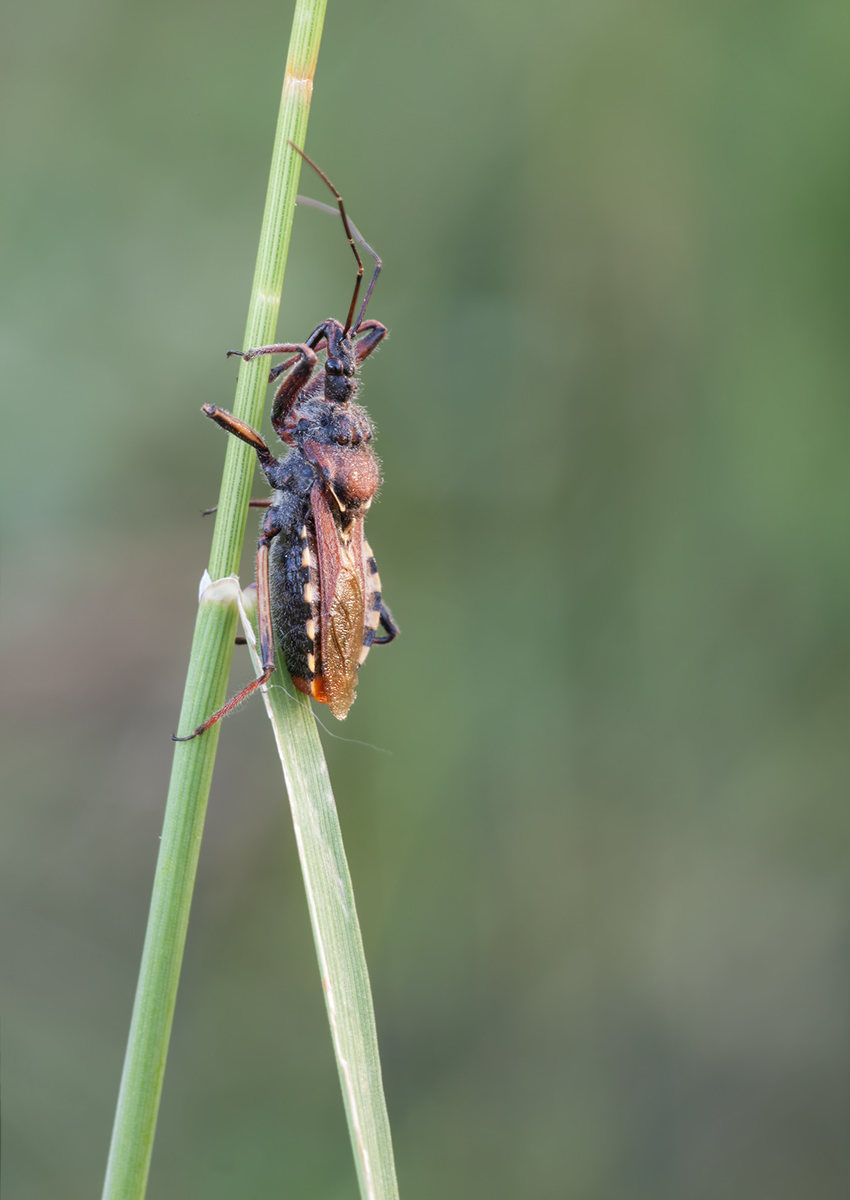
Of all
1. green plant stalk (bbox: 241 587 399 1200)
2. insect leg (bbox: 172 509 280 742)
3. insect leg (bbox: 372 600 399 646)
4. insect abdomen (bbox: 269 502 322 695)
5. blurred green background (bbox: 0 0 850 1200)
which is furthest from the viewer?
blurred green background (bbox: 0 0 850 1200)

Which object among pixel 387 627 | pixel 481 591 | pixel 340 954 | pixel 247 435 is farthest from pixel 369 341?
pixel 340 954

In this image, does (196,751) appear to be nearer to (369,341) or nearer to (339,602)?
(339,602)

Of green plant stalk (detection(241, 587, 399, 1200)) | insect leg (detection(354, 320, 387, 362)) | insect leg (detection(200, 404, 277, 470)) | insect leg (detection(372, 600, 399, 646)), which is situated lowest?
green plant stalk (detection(241, 587, 399, 1200))

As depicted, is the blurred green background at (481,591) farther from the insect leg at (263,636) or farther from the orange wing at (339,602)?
the insect leg at (263,636)

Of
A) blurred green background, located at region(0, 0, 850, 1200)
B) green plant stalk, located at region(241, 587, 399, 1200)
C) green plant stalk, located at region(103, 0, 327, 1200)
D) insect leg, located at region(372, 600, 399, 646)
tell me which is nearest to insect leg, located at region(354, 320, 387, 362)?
blurred green background, located at region(0, 0, 850, 1200)

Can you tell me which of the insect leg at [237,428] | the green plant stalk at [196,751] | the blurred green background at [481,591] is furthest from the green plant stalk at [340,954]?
the blurred green background at [481,591]

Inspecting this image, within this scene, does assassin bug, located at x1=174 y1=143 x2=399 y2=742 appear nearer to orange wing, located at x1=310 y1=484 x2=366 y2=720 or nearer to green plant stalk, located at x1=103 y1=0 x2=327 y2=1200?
orange wing, located at x1=310 y1=484 x2=366 y2=720
